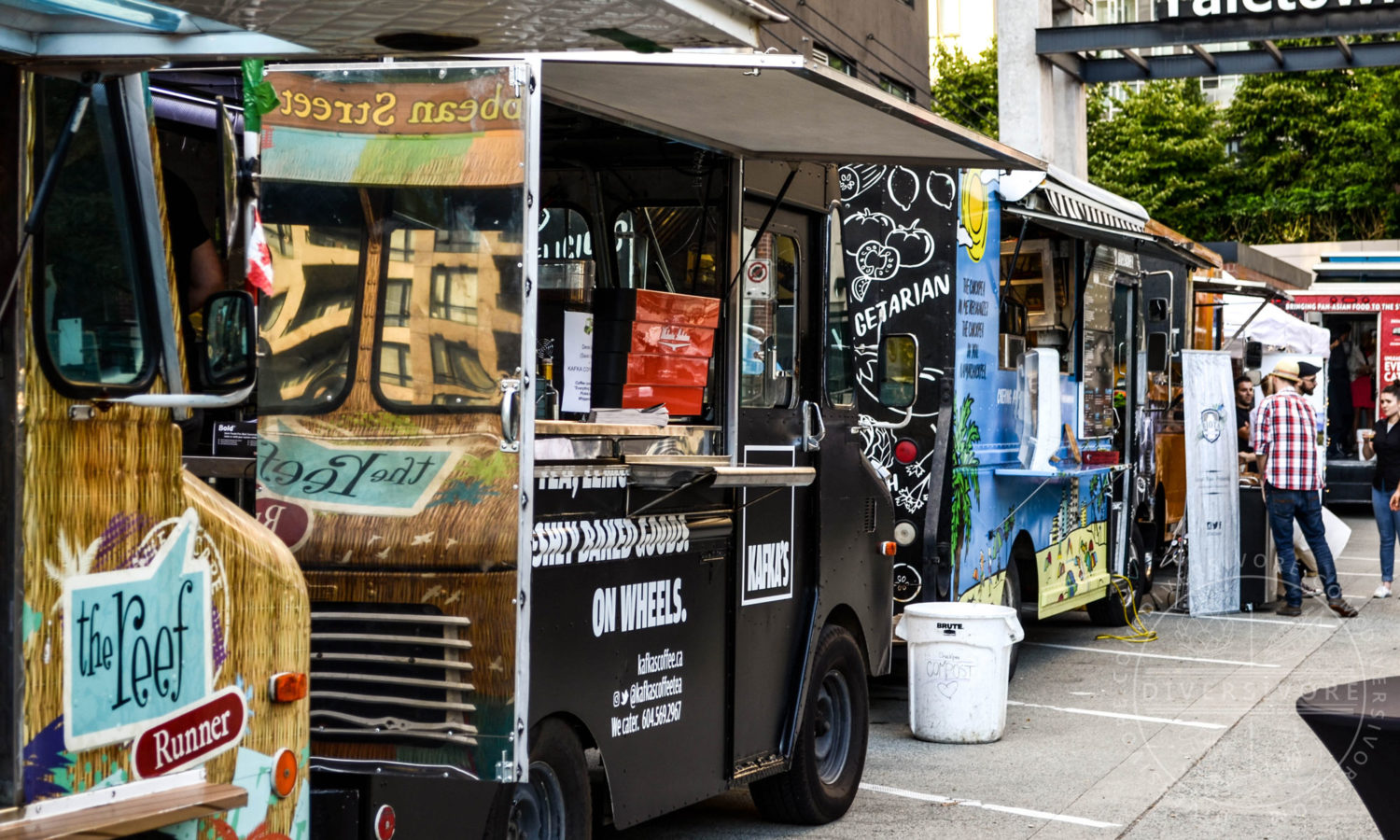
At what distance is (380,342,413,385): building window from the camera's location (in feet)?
16.0

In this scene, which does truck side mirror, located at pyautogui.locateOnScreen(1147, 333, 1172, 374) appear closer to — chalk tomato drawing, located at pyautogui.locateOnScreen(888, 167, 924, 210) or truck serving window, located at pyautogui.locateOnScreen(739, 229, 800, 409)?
chalk tomato drawing, located at pyautogui.locateOnScreen(888, 167, 924, 210)

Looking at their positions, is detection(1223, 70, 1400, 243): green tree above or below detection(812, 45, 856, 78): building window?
above

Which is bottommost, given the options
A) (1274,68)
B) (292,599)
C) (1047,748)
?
(1047,748)

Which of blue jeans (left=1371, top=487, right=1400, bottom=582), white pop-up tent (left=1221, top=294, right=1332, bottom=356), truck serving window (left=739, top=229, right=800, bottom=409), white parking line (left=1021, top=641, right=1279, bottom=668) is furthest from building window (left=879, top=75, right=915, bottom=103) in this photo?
truck serving window (left=739, top=229, right=800, bottom=409)

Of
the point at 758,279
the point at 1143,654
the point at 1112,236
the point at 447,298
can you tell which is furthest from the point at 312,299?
the point at 1143,654

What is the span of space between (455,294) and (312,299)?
1.51ft

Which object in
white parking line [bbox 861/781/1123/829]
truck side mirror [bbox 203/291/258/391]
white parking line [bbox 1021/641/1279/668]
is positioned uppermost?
truck side mirror [bbox 203/291/258/391]

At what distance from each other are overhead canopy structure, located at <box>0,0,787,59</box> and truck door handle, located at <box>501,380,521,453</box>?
4.16ft

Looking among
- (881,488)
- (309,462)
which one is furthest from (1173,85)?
(309,462)

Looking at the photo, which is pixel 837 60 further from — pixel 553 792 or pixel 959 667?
pixel 553 792

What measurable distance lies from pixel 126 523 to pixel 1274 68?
2265cm

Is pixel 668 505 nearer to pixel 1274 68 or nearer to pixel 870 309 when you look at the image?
pixel 870 309

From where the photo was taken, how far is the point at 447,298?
483cm

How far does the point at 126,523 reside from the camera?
3.28 m
